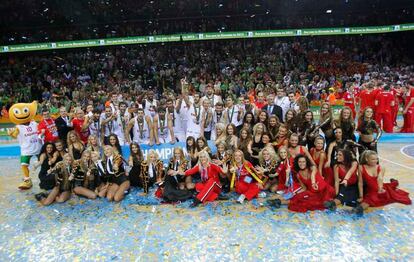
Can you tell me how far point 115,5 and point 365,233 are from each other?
19.4 metres

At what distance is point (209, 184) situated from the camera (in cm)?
503

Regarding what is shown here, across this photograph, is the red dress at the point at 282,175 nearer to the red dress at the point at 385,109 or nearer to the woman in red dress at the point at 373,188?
the woman in red dress at the point at 373,188

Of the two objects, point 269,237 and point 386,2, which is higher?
point 386,2

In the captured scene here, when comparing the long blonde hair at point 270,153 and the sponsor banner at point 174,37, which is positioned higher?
the sponsor banner at point 174,37

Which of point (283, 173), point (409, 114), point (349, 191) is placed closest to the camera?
point (349, 191)

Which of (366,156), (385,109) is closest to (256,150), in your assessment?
(366,156)

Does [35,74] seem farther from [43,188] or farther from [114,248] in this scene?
[114,248]

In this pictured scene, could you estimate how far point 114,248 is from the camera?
3783 millimetres

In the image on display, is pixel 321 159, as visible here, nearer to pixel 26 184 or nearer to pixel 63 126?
pixel 63 126

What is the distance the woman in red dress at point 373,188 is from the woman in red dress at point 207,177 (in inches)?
79.5

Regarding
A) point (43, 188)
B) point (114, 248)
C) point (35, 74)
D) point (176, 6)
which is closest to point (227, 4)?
point (176, 6)

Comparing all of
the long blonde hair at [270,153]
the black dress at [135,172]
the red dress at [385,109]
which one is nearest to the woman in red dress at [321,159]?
the long blonde hair at [270,153]

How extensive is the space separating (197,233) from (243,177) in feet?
4.70

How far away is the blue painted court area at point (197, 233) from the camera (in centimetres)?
359
